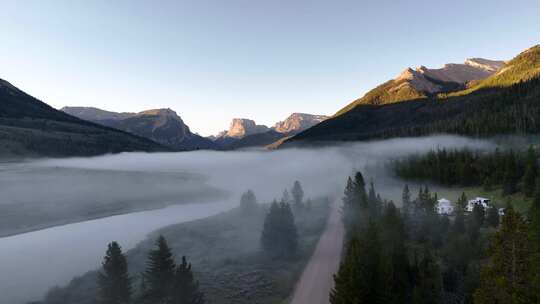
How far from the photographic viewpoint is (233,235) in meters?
96.0

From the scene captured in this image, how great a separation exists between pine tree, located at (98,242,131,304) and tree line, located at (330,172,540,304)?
32831mm

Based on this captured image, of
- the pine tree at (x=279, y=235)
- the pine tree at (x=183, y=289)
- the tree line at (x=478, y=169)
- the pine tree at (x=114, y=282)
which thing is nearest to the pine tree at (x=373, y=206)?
the pine tree at (x=279, y=235)

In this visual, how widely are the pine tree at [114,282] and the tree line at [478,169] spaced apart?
→ 121m

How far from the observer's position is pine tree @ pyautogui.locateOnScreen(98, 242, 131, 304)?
48.5 m

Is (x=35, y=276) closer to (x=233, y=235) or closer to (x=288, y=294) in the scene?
(x=233, y=235)

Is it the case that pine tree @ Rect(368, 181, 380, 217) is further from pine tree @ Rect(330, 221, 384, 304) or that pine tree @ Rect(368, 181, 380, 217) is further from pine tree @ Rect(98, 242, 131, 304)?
pine tree @ Rect(98, 242, 131, 304)

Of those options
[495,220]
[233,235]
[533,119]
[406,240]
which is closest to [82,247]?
[233,235]

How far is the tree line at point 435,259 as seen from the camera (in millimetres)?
27219

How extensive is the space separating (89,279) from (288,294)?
142ft

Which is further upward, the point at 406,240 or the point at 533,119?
the point at 533,119

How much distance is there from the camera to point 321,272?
64.1 metres

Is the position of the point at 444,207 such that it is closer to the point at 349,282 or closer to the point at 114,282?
the point at 349,282

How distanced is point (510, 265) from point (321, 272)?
40906 millimetres

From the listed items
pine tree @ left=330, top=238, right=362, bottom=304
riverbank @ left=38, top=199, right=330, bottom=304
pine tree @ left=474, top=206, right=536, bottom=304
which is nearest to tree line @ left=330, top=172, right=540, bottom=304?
pine tree @ left=474, top=206, right=536, bottom=304
